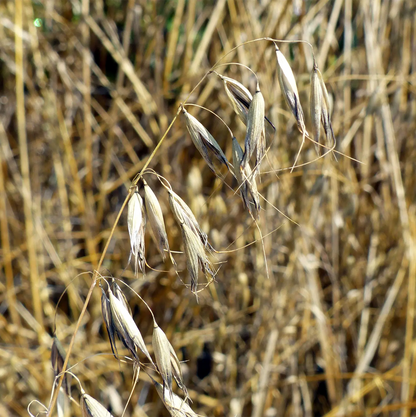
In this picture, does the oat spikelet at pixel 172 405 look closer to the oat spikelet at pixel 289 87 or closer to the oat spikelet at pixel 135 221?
the oat spikelet at pixel 135 221

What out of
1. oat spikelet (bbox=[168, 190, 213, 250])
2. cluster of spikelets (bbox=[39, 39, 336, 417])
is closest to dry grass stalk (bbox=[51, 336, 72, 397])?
cluster of spikelets (bbox=[39, 39, 336, 417])

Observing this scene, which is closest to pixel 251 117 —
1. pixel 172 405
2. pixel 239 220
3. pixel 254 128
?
pixel 254 128

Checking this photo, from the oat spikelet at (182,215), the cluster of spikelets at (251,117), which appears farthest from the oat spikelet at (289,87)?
the oat spikelet at (182,215)

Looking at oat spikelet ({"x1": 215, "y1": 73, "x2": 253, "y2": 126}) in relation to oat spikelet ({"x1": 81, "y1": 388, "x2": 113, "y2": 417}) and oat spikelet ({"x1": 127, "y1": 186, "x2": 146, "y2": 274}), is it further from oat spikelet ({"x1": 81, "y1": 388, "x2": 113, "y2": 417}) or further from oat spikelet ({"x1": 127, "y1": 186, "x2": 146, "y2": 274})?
oat spikelet ({"x1": 81, "y1": 388, "x2": 113, "y2": 417})

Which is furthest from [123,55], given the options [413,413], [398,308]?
[413,413]

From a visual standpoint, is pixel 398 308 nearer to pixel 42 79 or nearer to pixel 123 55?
pixel 123 55

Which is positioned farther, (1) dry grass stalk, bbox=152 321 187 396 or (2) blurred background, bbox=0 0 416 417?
(2) blurred background, bbox=0 0 416 417

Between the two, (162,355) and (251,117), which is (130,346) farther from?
(251,117)
